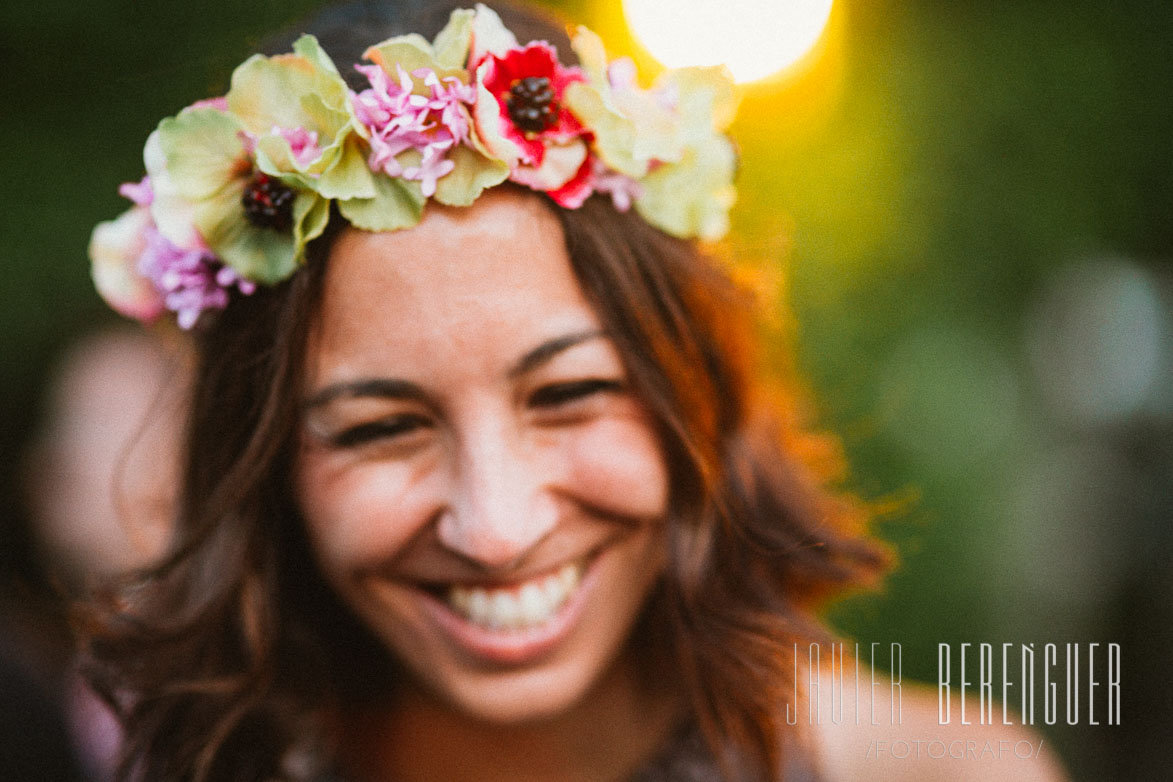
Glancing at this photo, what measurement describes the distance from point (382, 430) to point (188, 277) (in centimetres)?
35

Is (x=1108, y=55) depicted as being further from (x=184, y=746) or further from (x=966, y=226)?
(x=184, y=746)

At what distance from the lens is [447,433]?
4.15ft

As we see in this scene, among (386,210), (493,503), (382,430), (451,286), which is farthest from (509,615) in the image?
(386,210)

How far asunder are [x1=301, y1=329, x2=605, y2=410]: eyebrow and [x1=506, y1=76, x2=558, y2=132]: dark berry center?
0.27m

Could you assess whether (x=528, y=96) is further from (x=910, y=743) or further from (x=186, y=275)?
(x=910, y=743)

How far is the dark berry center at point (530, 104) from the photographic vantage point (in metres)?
1.24

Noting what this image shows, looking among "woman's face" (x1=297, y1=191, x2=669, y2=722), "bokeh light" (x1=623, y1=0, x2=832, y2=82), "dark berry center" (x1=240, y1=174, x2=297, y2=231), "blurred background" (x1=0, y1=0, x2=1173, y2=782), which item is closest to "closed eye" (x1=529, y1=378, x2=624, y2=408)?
"woman's face" (x1=297, y1=191, x2=669, y2=722)

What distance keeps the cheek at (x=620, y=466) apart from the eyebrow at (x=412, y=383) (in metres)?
0.13

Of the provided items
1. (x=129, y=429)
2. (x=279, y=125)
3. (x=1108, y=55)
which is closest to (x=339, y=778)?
(x=279, y=125)

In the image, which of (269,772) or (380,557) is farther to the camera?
(269,772)

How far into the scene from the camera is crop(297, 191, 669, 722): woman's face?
4.00ft

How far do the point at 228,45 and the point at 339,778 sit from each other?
1864 millimetres

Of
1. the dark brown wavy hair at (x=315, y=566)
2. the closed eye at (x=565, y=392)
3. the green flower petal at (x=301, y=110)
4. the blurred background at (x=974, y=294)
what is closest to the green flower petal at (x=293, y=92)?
the green flower petal at (x=301, y=110)

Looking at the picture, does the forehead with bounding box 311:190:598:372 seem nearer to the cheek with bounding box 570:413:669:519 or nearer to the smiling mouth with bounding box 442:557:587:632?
the cheek with bounding box 570:413:669:519
